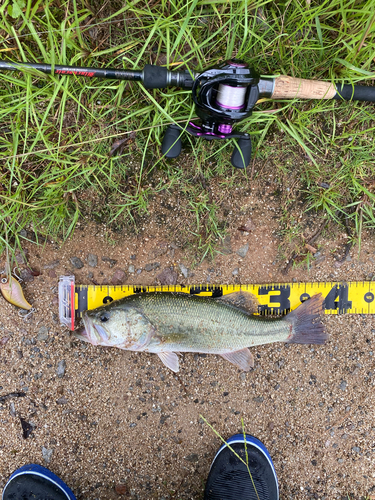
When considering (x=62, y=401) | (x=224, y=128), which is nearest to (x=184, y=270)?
(x=224, y=128)

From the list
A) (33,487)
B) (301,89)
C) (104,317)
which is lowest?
(33,487)

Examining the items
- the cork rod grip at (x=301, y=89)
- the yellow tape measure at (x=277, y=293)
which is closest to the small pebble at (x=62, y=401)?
the yellow tape measure at (x=277, y=293)

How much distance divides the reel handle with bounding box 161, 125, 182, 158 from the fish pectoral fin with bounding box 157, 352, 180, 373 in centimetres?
182

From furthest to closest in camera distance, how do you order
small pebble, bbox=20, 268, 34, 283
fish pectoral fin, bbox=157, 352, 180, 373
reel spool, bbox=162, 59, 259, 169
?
1. small pebble, bbox=20, 268, 34, 283
2. fish pectoral fin, bbox=157, 352, 180, 373
3. reel spool, bbox=162, 59, 259, 169

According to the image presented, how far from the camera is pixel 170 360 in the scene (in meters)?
2.73

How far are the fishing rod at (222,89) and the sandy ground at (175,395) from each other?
83 cm

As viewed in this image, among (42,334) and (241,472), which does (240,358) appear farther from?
(42,334)

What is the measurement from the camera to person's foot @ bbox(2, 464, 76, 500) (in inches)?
108

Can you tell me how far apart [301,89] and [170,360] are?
8.63 feet

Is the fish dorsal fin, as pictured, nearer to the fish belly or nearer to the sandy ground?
the fish belly

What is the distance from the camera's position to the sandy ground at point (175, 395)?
2.84 meters

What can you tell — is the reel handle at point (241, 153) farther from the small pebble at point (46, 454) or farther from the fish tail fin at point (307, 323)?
the small pebble at point (46, 454)

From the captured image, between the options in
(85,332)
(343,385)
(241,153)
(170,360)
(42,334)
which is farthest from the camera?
(343,385)

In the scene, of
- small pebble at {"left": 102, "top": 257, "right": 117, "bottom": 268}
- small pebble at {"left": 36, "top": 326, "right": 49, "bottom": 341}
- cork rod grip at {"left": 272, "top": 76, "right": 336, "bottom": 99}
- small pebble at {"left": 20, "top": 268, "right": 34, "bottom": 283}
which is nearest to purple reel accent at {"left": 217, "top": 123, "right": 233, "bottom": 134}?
cork rod grip at {"left": 272, "top": 76, "right": 336, "bottom": 99}
